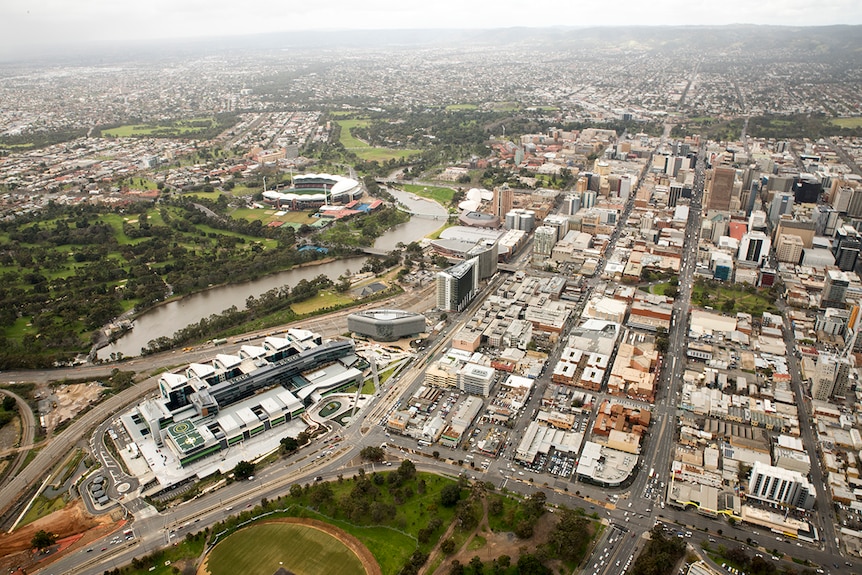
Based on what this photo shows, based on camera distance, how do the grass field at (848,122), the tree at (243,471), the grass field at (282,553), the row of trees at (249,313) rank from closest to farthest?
1. the grass field at (282,553)
2. the tree at (243,471)
3. the row of trees at (249,313)
4. the grass field at (848,122)

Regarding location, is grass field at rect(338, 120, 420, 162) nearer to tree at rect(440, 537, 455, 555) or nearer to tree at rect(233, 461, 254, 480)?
tree at rect(233, 461, 254, 480)

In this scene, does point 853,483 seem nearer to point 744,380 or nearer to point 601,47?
point 744,380

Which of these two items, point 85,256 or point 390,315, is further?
point 85,256

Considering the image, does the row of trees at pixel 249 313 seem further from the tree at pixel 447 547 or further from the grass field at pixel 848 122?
the grass field at pixel 848 122

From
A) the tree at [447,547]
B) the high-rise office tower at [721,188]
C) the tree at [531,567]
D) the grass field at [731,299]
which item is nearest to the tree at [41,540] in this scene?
the tree at [447,547]

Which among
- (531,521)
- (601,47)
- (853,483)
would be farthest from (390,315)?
(601,47)

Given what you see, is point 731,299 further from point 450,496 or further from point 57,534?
point 57,534
